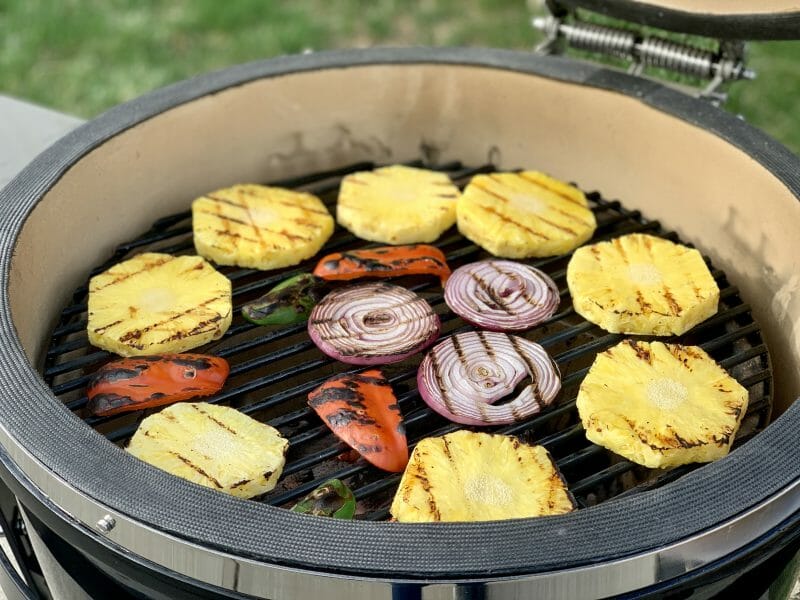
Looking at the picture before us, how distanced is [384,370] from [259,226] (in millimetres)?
532

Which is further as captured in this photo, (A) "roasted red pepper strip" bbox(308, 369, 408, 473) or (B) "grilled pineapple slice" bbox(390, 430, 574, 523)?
(A) "roasted red pepper strip" bbox(308, 369, 408, 473)

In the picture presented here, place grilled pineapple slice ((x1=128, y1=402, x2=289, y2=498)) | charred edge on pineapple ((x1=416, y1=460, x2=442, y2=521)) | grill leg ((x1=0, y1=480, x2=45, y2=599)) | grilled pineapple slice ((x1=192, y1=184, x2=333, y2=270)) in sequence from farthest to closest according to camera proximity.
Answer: grilled pineapple slice ((x1=192, y1=184, x2=333, y2=270)) < grill leg ((x1=0, y1=480, x2=45, y2=599)) < grilled pineapple slice ((x1=128, y1=402, x2=289, y2=498)) < charred edge on pineapple ((x1=416, y1=460, x2=442, y2=521))

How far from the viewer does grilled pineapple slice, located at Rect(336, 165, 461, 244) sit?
97.5 inches

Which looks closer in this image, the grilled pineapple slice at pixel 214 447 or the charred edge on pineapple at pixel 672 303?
the grilled pineapple slice at pixel 214 447

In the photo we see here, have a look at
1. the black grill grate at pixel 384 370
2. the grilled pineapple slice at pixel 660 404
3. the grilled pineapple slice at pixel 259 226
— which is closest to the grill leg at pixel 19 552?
the black grill grate at pixel 384 370

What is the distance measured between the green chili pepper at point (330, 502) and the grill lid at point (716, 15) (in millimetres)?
1517

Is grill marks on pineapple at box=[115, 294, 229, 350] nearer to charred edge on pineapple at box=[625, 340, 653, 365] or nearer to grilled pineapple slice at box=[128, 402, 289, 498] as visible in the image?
grilled pineapple slice at box=[128, 402, 289, 498]

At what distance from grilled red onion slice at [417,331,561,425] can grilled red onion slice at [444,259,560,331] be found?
0.08m

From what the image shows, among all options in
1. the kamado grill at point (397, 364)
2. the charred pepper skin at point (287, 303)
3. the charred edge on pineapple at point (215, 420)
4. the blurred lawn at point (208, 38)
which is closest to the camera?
the kamado grill at point (397, 364)

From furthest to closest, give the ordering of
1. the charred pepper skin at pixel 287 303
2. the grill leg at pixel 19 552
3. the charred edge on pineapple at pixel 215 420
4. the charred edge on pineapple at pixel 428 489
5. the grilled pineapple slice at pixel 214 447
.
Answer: the charred pepper skin at pixel 287 303 → the grill leg at pixel 19 552 → the charred edge on pineapple at pixel 215 420 → the grilled pineapple slice at pixel 214 447 → the charred edge on pineapple at pixel 428 489

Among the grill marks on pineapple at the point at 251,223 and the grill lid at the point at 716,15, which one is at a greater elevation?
the grill lid at the point at 716,15

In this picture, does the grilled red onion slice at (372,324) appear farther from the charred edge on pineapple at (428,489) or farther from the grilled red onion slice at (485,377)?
the charred edge on pineapple at (428,489)

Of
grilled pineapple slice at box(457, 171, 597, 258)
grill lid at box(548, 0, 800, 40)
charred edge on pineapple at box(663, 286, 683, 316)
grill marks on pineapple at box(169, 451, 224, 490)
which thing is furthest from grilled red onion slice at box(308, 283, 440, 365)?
grill lid at box(548, 0, 800, 40)

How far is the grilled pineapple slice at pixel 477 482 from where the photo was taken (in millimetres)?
1672
